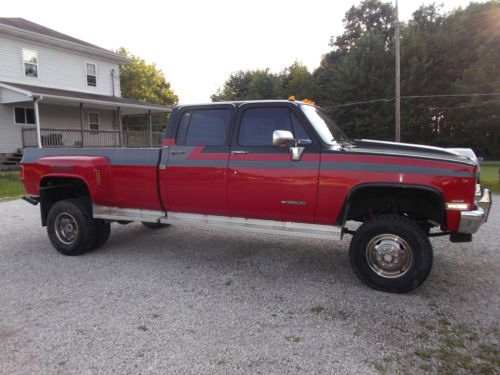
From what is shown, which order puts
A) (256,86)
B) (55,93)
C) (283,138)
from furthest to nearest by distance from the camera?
(256,86)
(55,93)
(283,138)

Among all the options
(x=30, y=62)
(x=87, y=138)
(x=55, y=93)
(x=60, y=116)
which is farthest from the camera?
(x=87, y=138)

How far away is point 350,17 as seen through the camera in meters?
51.1

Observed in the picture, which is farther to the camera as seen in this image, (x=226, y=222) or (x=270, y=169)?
(x=226, y=222)

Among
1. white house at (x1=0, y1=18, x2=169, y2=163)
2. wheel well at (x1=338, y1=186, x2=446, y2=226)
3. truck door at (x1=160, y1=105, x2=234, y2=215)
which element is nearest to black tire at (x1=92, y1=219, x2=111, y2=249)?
truck door at (x1=160, y1=105, x2=234, y2=215)

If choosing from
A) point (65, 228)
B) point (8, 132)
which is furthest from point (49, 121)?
point (65, 228)

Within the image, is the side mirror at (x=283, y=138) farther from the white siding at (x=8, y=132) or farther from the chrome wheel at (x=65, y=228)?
the white siding at (x=8, y=132)

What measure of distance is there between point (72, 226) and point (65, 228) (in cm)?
14

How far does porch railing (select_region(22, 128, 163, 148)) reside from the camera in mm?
17641

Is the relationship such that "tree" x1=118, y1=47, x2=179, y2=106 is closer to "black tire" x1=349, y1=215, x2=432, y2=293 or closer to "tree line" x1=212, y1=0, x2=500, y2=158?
"tree line" x1=212, y1=0, x2=500, y2=158

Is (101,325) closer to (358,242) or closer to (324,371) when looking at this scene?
(324,371)

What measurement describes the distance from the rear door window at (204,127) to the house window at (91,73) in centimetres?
2023

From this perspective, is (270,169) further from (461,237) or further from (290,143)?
(461,237)

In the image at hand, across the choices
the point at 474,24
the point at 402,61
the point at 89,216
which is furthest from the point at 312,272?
the point at 474,24

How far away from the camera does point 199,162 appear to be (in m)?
4.51
